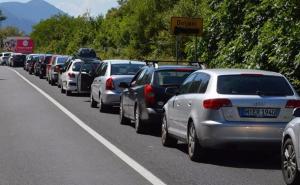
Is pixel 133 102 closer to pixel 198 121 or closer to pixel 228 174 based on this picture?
pixel 198 121

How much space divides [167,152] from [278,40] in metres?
7.04

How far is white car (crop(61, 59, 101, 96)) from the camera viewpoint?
27.2 m

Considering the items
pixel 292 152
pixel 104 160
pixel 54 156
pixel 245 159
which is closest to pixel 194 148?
pixel 245 159

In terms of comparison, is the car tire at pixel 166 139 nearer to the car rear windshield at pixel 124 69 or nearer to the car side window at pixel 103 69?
the car rear windshield at pixel 124 69

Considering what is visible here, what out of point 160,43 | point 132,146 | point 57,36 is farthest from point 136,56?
point 57,36

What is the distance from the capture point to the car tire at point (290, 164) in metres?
9.12

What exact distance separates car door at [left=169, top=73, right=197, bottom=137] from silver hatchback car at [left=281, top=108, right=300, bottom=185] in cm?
277

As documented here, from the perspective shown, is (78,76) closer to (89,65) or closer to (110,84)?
(89,65)

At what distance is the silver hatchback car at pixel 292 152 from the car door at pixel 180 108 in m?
2.77

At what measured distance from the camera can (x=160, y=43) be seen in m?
46.7

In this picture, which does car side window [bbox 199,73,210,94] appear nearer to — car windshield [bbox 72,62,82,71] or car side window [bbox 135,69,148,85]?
car side window [bbox 135,69,148,85]

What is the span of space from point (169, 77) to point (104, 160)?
4.27m

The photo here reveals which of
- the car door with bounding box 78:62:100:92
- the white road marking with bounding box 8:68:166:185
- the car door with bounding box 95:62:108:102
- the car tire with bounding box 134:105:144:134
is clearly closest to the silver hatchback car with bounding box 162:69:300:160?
the white road marking with bounding box 8:68:166:185

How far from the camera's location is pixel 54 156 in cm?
1192
